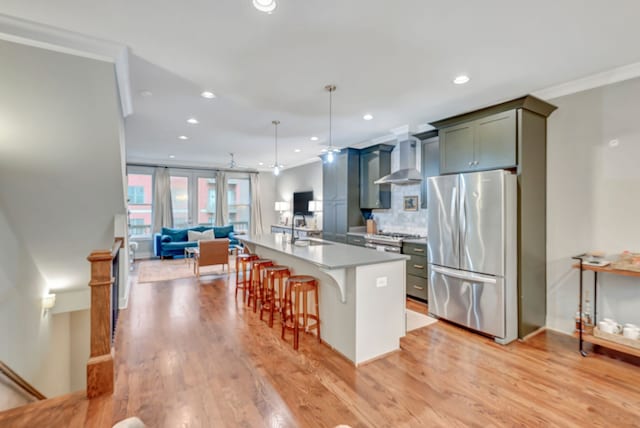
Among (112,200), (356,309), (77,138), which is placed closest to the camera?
(356,309)

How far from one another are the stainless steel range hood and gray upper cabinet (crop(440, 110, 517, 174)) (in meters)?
0.73

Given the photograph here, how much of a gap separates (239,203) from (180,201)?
1.84 meters

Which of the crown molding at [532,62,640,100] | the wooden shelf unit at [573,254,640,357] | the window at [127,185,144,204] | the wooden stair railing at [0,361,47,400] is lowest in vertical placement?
the wooden stair railing at [0,361,47,400]

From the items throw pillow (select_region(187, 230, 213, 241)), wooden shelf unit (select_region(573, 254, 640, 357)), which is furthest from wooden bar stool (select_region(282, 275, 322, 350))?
throw pillow (select_region(187, 230, 213, 241))

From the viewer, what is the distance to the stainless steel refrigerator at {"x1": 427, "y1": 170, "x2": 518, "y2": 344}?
125 inches

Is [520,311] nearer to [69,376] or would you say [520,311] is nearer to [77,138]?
[77,138]

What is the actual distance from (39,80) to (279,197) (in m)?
7.78

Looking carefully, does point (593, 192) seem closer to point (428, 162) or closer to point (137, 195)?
point (428, 162)

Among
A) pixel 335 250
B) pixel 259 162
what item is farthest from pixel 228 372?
pixel 259 162

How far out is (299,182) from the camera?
8.94 meters

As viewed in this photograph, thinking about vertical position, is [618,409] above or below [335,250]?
below

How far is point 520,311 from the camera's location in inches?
127

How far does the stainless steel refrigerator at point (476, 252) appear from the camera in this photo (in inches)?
125

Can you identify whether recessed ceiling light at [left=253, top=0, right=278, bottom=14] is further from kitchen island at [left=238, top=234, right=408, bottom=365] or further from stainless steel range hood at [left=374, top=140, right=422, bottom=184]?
stainless steel range hood at [left=374, top=140, right=422, bottom=184]
